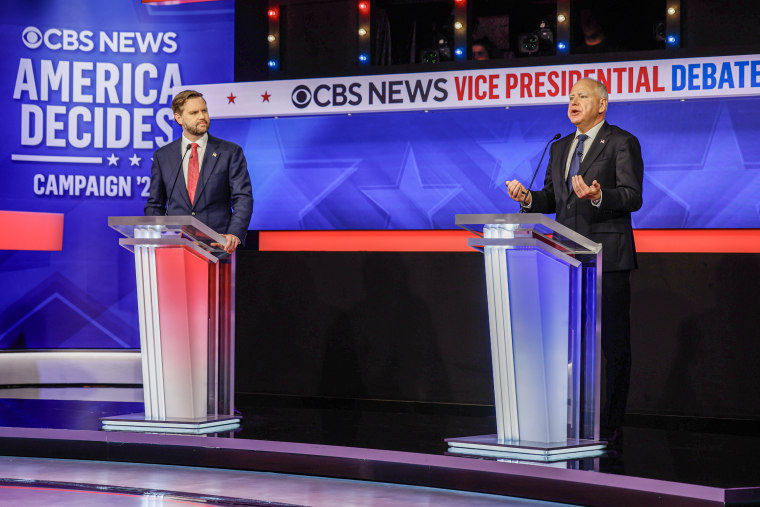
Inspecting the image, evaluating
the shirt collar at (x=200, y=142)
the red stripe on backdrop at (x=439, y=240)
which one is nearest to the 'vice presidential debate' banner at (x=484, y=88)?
the red stripe on backdrop at (x=439, y=240)

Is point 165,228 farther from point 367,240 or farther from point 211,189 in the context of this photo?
point 367,240

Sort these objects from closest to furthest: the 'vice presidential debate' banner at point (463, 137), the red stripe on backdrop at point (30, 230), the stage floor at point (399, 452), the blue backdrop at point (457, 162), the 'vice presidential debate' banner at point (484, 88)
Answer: the stage floor at point (399, 452)
the 'vice presidential debate' banner at point (484, 88)
the red stripe on backdrop at point (30, 230)
the 'vice presidential debate' banner at point (463, 137)
the blue backdrop at point (457, 162)

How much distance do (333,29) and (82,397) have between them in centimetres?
318

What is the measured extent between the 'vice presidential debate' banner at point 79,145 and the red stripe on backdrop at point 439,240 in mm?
1157

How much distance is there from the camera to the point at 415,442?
143 inches

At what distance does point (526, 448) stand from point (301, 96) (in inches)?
147

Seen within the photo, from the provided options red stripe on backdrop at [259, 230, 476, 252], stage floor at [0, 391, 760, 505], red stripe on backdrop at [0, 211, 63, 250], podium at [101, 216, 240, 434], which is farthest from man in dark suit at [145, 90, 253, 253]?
red stripe on backdrop at [259, 230, 476, 252]

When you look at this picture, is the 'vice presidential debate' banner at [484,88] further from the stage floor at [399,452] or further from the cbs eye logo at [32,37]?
the stage floor at [399,452]

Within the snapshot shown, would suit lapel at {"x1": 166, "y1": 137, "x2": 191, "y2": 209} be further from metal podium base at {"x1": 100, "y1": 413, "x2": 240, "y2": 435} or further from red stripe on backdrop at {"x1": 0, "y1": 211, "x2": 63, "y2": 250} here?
red stripe on backdrop at {"x1": 0, "y1": 211, "x2": 63, "y2": 250}

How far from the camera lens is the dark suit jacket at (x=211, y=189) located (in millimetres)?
4133

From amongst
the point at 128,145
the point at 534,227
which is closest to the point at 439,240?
the point at 128,145

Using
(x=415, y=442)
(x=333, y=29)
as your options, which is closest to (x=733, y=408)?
(x=415, y=442)

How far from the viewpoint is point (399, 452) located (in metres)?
3.40

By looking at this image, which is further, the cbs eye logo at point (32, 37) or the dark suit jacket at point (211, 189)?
the cbs eye logo at point (32, 37)
